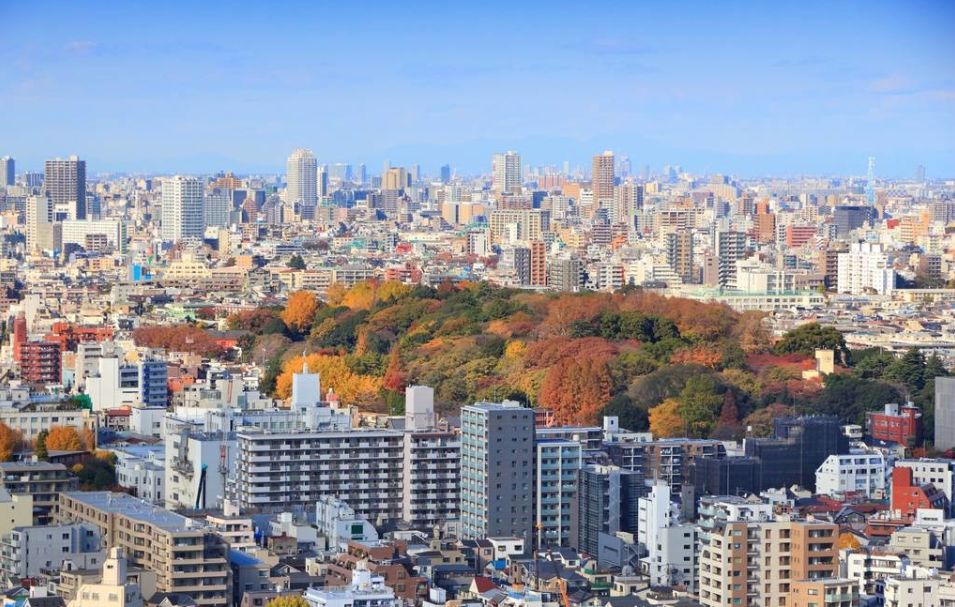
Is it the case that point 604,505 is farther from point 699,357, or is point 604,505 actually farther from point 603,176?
point 603,176

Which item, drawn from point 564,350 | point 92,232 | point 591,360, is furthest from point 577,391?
point 92,232

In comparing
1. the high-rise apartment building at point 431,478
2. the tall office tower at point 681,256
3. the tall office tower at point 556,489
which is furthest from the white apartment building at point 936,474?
the tall office tower at point 681,256

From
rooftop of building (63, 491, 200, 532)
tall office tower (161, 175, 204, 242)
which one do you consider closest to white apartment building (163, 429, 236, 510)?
rooftop of building (63, 491, 200, 532)

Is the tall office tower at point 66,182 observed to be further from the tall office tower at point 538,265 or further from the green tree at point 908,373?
the green tree at point 908,373

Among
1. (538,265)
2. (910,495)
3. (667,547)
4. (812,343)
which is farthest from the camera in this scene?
(538,265)

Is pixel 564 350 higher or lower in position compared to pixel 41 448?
higher

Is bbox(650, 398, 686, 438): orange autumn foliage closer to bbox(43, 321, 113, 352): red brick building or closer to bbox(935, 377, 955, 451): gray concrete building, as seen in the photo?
bbox(935, 377, 955, 451): gray concrete building
